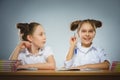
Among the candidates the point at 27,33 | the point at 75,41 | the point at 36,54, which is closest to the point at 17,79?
the point at 36,54

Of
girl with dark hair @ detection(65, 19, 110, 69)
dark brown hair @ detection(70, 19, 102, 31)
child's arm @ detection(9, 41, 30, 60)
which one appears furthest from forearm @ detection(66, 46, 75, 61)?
child's arm @ detection(9, 41, 30, 60)

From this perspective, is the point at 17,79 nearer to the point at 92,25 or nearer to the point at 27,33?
the point at 27,33

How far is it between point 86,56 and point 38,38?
0.69 metres

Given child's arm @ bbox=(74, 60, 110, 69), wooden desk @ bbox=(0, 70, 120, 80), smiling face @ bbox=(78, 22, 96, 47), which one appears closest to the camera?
wooden desk @ bbox=(0, 70, 120, 80)

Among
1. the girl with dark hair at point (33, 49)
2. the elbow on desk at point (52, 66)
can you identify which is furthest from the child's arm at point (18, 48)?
the elbow on desk at point (52, 66)

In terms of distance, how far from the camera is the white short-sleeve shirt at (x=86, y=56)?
3115 mm

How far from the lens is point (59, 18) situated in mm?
3244

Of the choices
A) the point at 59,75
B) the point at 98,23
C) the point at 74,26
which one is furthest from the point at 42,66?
the point at 98,23

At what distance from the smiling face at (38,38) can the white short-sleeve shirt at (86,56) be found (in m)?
0.43

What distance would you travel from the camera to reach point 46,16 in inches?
128

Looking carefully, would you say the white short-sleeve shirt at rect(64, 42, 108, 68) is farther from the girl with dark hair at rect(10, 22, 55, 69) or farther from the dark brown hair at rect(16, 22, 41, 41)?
the dark brown hair at rect(16, 22, 41, 41)

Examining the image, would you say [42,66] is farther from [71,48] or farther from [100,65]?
[100,65]

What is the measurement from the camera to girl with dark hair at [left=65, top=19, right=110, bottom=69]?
310 centimetres

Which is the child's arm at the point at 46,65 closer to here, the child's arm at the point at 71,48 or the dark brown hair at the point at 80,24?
the child's arm at the point at 71,48
